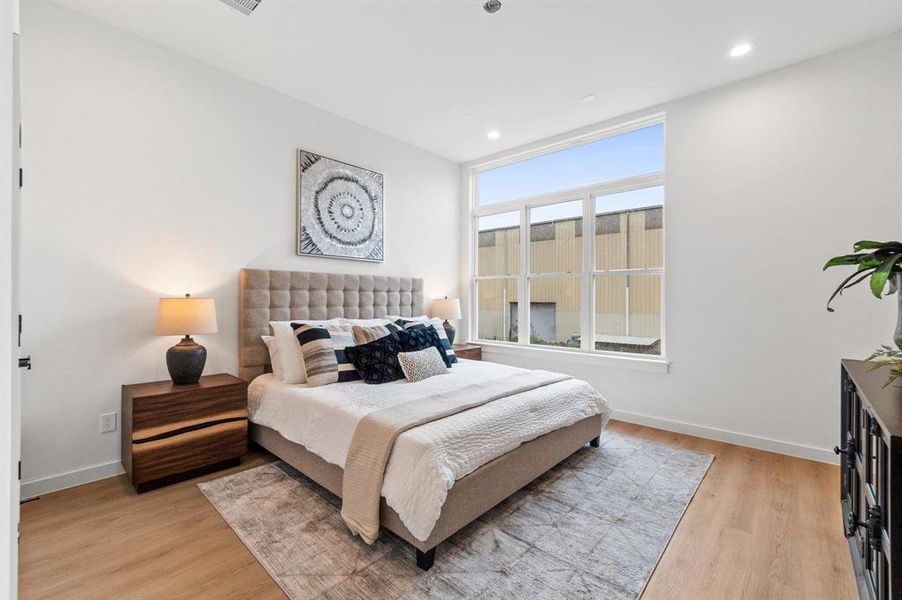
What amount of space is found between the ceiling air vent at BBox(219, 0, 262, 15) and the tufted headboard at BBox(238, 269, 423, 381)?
1.74m

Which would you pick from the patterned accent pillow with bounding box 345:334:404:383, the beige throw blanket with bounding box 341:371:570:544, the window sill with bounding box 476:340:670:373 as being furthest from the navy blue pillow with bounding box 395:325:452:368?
the window sill with bounding box 476:340:670:373

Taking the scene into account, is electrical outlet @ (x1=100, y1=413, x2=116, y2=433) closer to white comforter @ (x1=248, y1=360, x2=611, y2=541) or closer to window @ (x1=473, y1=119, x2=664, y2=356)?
white comforter @ (x1=248, y1=360, x2=611, y2=541)

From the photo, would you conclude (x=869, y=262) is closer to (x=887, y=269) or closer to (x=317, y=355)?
(x=887, y=269)

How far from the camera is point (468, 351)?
4.60 m

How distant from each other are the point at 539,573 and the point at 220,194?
10.8 ft

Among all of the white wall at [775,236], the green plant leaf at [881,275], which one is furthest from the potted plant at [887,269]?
the white wall at [775,236]

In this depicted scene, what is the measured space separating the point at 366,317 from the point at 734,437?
3.41 metres

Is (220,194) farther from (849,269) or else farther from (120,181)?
(849,269)

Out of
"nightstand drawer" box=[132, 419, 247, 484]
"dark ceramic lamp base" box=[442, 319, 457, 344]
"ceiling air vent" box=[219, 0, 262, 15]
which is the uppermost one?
"ceiling air vent" box=[219, 0, 262, 15]

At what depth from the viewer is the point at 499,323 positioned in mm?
5070

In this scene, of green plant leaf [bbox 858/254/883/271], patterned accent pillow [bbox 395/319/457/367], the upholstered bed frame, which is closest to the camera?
green plant leaf [bbox 858/254/883/271]

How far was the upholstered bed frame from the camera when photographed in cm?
187

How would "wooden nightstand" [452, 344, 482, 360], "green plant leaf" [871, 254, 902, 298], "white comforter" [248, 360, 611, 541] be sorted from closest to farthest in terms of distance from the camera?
"green plant leaf" [871, 254, 902, 298]
"white comforter" [248, 360, 611, 541]
"wooden nightstand" [452, 344, 482, 360]

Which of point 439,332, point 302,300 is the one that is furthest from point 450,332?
point 302,300
